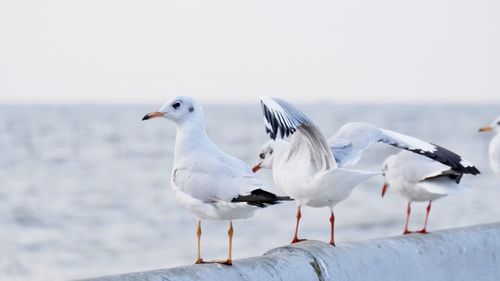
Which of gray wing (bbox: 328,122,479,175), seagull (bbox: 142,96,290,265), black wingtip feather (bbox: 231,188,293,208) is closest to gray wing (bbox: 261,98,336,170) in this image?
gray wing (bbox: 328,122,479,175)

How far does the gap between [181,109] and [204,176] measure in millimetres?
361

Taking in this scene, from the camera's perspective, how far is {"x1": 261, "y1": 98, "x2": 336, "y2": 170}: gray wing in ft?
11.5

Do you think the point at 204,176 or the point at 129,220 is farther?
the point at 129,220

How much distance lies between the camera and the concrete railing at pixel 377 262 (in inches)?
99.0

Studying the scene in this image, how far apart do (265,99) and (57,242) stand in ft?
26.3

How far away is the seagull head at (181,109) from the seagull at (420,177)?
4.99 ft

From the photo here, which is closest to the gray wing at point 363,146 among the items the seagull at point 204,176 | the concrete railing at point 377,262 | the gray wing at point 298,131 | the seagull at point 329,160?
the seagull at point 329,160

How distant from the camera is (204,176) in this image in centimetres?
346

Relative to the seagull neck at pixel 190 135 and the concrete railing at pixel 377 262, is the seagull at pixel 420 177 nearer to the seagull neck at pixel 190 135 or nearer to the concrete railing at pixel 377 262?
the concrete railing at pixel 377 262

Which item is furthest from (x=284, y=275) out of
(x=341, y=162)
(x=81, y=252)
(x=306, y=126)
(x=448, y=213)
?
(x=448, y=213)

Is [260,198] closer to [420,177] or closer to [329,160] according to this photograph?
[329,160]

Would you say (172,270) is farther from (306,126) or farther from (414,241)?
(306,126)

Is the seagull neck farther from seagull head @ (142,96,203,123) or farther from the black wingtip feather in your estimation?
the black wingtip feather

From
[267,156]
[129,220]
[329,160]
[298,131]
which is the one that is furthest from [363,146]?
[129,220]
